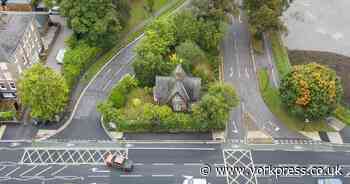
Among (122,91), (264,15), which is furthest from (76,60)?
(264,15)

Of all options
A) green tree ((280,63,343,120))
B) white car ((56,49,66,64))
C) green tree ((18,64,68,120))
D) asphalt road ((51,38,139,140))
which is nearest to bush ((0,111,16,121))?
green tree ((18,64,68,120))

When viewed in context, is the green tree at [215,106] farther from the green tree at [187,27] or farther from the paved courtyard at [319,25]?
the paved courtyard at [319,25]

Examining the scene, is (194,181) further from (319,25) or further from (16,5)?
(16,5)

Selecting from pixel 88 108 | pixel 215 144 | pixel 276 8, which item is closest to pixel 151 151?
pixel 215 144

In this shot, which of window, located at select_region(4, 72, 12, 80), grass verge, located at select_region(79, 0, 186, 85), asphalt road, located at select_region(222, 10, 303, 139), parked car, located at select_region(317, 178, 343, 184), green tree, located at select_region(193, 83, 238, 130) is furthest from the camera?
grass verge, located at select_region(79, 0, 186, 85)

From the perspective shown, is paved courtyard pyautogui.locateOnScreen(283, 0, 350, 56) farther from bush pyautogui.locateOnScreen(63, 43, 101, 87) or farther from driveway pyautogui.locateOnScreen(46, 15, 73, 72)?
driveway pyautogui.locateOnScreen(46, 15, 73, 72)

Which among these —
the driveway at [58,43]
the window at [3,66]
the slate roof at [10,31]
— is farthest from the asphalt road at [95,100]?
the slate roof at [10,31]
